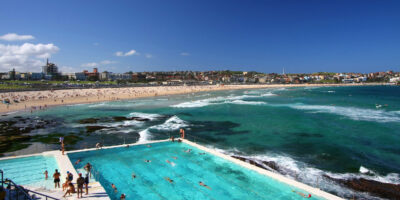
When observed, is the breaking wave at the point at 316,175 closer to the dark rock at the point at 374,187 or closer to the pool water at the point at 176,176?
the dark rock at the point at 374,187

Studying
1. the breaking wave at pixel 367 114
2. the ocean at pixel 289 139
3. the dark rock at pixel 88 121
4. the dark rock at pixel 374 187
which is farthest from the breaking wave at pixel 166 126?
the breaking wave at pixel 367 114

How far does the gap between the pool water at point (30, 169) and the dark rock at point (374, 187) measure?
14443 millimetres

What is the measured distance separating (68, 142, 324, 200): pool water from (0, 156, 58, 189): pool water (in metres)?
1.45

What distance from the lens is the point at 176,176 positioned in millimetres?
13242

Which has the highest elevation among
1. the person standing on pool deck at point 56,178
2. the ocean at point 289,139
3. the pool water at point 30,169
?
the person standing on pool deck at point 56,178

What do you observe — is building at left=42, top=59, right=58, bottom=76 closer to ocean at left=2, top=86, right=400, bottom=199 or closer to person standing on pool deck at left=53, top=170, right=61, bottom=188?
ocean at left=2, top=86, right=400, bottom=199

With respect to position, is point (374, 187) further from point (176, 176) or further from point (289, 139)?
point (176, 176)

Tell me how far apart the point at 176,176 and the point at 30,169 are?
7618 mm

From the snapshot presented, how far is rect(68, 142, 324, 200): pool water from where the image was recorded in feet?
37.1

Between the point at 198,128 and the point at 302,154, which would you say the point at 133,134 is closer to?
the point at 198,128

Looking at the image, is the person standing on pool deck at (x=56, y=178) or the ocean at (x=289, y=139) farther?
the ocean at (x=289, y=139)

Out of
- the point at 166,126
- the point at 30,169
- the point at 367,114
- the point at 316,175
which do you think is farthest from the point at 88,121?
the point at 367,114

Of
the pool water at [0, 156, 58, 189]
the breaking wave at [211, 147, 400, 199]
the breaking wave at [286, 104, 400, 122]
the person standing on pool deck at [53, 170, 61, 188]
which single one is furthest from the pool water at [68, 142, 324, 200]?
the breaking wave at [286, 104, 400, 122]

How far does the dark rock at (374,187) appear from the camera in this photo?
12008 millimetres
